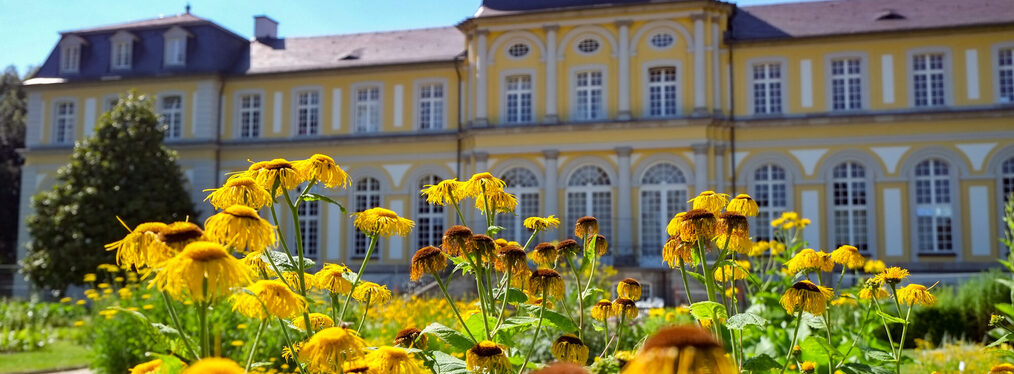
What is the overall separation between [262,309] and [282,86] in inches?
1049

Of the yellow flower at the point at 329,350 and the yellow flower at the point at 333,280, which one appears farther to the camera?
the yellow flower at the point at 333,280

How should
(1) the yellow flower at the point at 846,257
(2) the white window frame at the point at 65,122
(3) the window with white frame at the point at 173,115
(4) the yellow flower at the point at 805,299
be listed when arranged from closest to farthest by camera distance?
(4) the yellow flower at the point at 805,299, (1) the yellow flower at the point at 846,257, (3) the window with white frame at the point at 173,115, (2) the white window frame at the point at 65,122

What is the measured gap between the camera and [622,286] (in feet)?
11.6

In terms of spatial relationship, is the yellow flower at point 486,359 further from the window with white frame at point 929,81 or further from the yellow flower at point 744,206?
the window with white frame at point 929,81

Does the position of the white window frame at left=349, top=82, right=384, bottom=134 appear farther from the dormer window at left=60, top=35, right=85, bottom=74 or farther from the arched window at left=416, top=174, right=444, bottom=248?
the dormer window at left=60, top=35, right=85, bottom=74

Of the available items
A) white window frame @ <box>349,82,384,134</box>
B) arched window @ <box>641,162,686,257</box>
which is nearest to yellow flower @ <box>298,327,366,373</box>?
arched window @ <box>641,162,686,257</box>

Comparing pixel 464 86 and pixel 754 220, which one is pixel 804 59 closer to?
pixel 754 220

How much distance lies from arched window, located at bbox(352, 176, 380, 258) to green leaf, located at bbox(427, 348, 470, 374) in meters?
23.8

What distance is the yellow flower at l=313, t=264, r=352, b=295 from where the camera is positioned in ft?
9.91

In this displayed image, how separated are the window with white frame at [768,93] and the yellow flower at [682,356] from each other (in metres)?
23.6

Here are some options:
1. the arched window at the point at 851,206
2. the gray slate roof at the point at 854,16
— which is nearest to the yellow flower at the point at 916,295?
the arched window at the point at 851,206

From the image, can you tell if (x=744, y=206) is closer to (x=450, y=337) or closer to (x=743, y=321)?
(x=743, y=321)

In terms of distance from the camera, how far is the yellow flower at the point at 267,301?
223 cm

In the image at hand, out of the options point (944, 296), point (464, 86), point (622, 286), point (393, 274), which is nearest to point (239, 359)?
point (622, 286)
